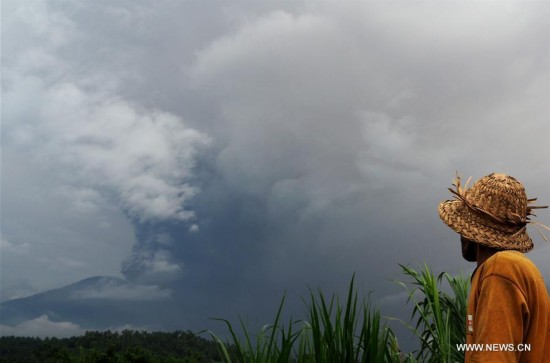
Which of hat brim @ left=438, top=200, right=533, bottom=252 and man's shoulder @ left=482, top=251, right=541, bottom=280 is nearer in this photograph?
man's shoulder @ left=482, top=251, right=541, bottom=280

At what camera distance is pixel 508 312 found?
8.31ft

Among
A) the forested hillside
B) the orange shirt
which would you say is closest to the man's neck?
the orange shirt

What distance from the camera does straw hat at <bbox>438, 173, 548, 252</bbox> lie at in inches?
116

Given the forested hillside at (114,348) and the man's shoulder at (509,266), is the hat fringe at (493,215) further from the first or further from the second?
the forested hillside at (114,348)

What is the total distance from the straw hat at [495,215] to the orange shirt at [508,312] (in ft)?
0.81

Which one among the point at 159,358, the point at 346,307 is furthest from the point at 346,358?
the point at 159,358

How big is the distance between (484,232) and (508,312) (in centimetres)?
52

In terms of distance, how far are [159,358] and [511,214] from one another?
538 inches

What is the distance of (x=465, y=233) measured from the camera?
118 inches

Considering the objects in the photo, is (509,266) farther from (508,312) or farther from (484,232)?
(484,232)

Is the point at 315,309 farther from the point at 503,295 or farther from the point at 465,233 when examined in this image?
the point at 503,295

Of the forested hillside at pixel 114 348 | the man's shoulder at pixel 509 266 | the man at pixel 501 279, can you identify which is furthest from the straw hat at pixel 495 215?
the forested hillside at pixel 114 348

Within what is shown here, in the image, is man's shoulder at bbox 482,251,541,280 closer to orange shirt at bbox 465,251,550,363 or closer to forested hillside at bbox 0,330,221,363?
orange shirt at bbox 465,251,550,363

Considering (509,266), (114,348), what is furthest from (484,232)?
(114,348)
